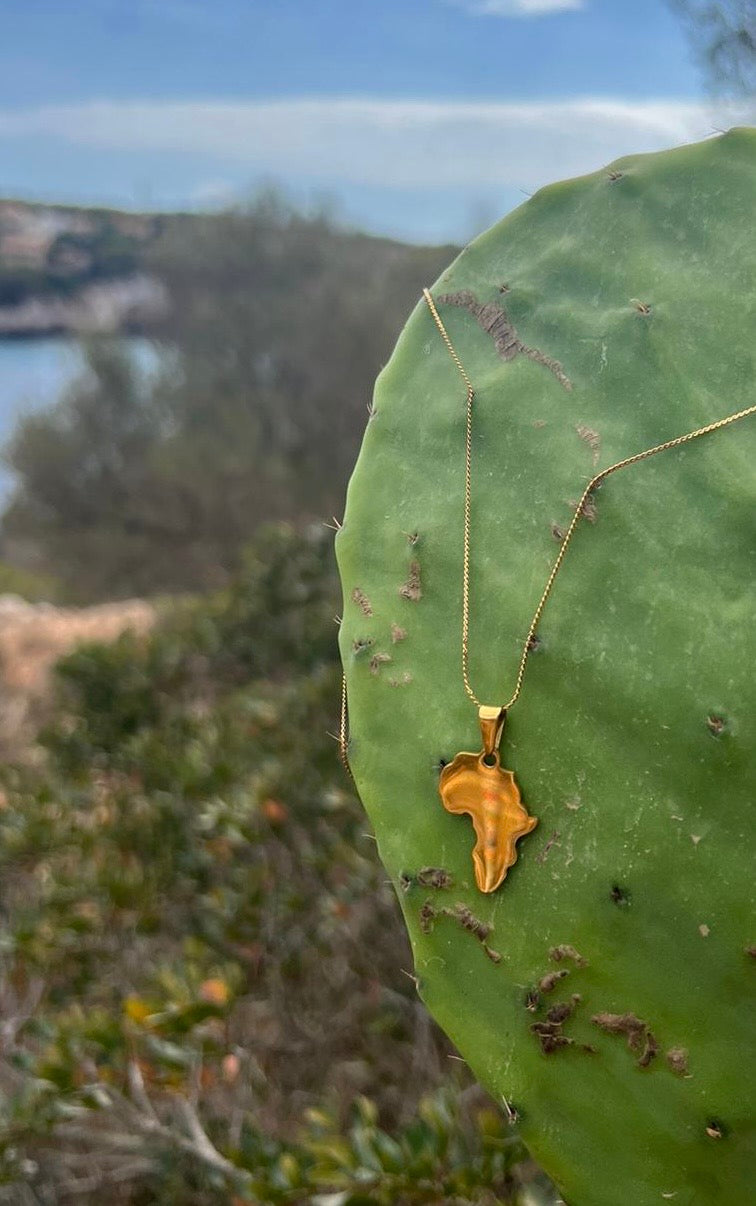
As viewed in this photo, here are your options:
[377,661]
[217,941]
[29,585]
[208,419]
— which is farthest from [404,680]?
[29,585]

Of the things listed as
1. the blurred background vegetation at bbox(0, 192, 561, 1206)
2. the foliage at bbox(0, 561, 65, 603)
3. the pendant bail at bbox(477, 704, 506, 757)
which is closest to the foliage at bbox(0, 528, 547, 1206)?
the blurred background vegetation at bbox(0, 192, 561, 1206)

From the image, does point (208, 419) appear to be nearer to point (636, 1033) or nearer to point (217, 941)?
point (217, 941)

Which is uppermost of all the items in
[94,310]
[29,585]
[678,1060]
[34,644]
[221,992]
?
[94,310]

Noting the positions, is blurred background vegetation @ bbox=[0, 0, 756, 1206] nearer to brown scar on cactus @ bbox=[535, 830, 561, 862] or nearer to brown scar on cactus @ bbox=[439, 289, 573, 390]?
brown scar on cactus @ bbox=[535, 830, 561, 862]

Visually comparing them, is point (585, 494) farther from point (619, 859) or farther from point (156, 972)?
point (156, 972)

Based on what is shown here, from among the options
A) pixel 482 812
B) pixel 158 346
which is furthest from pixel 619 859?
pixel 158 346

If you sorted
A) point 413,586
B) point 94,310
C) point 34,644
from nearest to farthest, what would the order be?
point 413,586 → point 34,644 → point 94,310

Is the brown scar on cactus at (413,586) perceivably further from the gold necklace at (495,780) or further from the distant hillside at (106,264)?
the distant hillside at (106,264)
